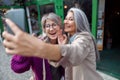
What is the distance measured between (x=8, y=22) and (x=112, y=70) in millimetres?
4736

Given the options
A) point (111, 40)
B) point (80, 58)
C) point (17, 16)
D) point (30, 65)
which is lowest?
point (111, 40)

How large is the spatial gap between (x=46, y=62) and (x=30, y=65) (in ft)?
0.48

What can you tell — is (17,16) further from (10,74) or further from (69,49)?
(10,74)

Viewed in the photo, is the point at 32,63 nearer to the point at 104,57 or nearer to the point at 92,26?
the point at 92,26

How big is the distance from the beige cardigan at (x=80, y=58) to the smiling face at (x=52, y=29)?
299mm

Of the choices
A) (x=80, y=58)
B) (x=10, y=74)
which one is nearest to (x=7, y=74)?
(x=10, y=74)

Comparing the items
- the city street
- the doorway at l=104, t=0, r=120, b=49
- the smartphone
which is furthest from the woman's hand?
the doorway at l=104, t=0, r=120, b=49

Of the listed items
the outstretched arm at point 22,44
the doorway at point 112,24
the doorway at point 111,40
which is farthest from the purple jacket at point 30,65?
the doorway at point 112,24

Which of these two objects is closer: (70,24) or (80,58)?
(80,58)

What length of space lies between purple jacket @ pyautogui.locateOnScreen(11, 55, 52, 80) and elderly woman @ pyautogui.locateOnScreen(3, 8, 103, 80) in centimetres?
25

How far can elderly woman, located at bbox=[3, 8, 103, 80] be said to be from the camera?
3.01 feet

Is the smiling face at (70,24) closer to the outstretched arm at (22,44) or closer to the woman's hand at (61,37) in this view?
the woman's hand at (61,37)

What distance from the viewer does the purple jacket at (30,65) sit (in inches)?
78.2

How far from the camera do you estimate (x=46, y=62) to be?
201cm
